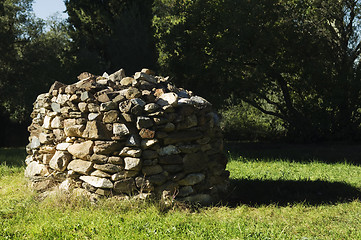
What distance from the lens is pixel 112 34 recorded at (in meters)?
16.8

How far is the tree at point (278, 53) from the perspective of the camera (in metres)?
11.6

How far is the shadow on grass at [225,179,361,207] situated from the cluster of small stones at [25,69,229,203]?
0.51 meters

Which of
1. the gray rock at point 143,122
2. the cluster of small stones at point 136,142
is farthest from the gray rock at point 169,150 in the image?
the gray rock at point 143,122

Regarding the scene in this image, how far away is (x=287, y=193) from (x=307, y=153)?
4.78 meters

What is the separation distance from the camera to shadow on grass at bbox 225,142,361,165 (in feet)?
31.0

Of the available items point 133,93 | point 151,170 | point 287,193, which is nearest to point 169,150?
point 151,170

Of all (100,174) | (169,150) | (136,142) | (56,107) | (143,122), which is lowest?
(100,174)

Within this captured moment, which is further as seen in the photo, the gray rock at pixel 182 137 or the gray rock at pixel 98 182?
the gray rock at pixel 182 137

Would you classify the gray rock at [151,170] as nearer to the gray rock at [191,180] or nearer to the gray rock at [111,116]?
the gray rock at [191,180]

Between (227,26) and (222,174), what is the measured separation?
23.6 ft

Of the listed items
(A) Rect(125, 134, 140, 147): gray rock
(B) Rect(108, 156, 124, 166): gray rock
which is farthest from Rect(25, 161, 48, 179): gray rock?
(A) Rect(125, 134, 140, 147): gray rock

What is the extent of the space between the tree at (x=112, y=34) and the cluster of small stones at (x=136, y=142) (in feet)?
33.0

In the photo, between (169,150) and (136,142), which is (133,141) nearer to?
(136,142)

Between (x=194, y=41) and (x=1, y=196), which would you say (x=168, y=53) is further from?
(x=1, y=196)
